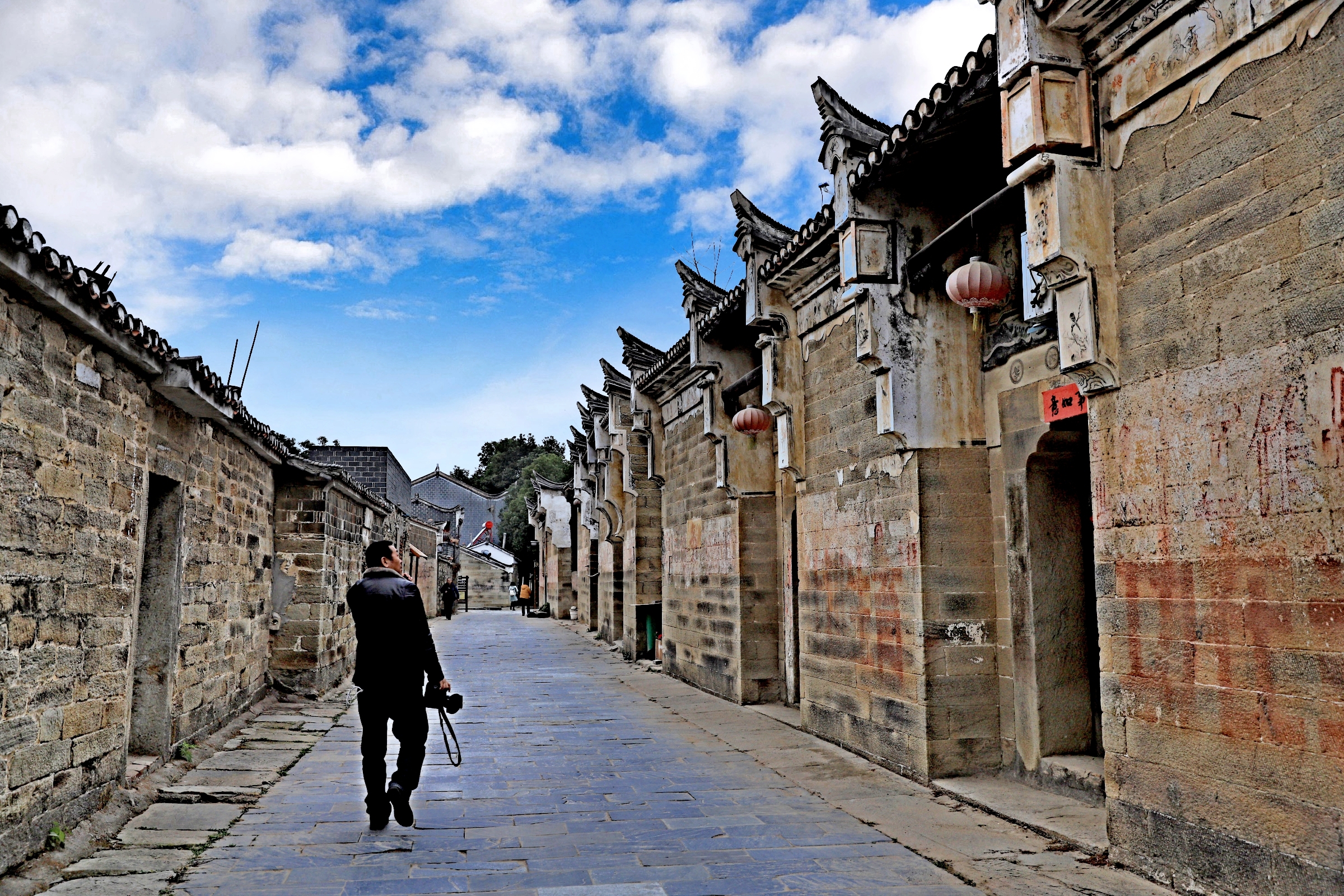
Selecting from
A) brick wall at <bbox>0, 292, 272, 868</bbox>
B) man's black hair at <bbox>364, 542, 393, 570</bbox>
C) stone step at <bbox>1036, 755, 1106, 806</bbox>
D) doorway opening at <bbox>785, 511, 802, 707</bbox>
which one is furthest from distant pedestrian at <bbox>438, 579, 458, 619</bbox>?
stone step at <bbox>1036, 755, 1106, 806</bbox>

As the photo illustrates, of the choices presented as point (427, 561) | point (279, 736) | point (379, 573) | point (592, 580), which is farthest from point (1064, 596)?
point (427, 561)

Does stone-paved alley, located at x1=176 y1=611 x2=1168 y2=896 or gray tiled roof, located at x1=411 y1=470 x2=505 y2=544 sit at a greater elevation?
gray tiled roof, located at x1=411 y1=470 x2=505 y2=544

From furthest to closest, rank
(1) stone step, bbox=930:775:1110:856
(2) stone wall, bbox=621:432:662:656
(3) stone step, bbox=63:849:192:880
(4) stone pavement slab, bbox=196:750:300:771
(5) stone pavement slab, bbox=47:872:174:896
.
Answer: (2) stone wall, bbox=621:432:662:656 < (4) stone pavement slab, bbox=196:750:300:771 < (1) stone step, bbox=930:775:1110:856 < (3) stone step, bbox=63:849:192:880 < (5) stone pavement slab, bbox=47:872:174:896

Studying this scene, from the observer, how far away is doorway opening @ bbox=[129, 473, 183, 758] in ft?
21.4

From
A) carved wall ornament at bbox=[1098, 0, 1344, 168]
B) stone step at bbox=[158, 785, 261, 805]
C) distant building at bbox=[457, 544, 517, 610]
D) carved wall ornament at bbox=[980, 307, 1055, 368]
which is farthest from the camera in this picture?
distant building at bbox=[457, 544, 517, 610]

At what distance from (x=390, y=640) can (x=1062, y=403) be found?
4.25 meters

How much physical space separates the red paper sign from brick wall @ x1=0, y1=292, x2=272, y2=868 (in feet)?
17.9

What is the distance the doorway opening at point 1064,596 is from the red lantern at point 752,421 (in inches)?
Result: 149

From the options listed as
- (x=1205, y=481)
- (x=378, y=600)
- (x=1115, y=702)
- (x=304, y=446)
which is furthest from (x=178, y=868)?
(x=304, y=446)

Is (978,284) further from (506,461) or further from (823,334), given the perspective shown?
(506,461)

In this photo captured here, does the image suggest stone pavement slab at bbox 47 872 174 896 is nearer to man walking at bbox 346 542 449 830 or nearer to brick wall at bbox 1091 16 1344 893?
man walking at bbox 346 542 449 830

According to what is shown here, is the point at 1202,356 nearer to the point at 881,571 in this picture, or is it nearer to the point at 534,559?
the point at 881,571

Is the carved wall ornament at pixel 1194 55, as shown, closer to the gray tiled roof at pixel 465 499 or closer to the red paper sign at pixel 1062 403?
the red paper sign at pixel 1062 403

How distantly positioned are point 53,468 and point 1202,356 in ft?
17.6
